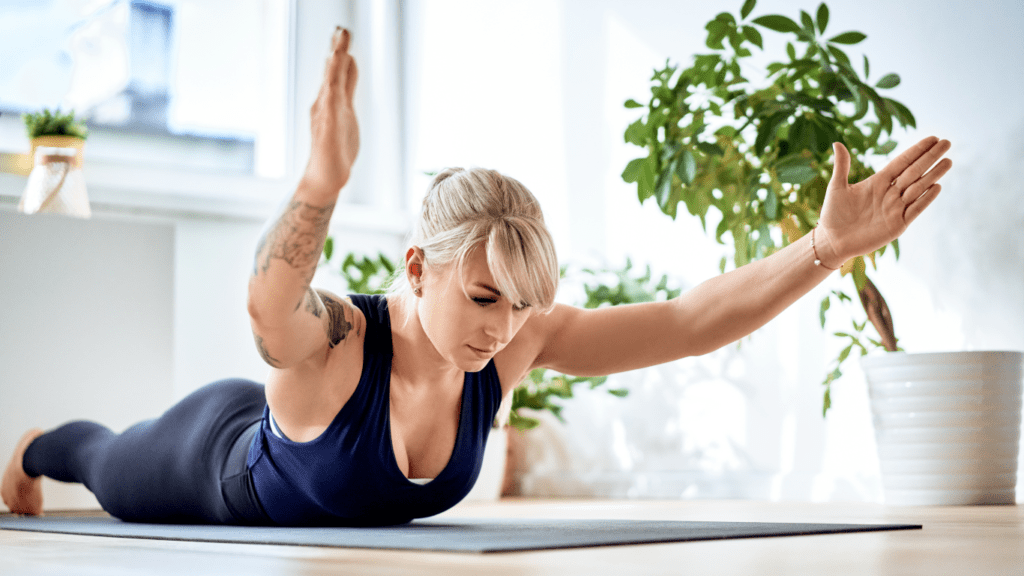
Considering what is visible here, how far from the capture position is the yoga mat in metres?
1.02

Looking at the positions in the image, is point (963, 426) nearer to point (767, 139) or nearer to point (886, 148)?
point (886, 148)

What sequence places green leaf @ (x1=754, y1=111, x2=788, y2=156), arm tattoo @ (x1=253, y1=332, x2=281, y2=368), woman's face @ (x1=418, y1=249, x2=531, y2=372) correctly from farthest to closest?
green leaf @ (x1=754, y1=111, x2=788, y2=156), woman's face @ (x1=418, y1=249, x2=531, y2=372), arm tattoo @ (x1=253, y1=332, x2=281, y2=368)

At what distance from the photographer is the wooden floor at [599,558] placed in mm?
790

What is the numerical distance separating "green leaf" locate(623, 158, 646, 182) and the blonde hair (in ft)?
1.81

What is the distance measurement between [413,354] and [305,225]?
0.40 m

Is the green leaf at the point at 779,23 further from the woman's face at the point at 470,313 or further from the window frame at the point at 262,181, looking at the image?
the window frame at the point at 262,181

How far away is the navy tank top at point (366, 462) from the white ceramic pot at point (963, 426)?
2.85 feet

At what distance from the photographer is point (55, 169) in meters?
2.64

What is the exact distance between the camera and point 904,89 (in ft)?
7.13

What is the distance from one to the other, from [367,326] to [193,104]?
2262 mm

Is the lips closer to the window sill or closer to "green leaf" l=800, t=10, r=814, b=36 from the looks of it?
"green leaf" l=800, t=10, r=814, b=36

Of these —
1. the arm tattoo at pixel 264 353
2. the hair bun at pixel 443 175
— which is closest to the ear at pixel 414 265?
the hair bun at pixel 443 175

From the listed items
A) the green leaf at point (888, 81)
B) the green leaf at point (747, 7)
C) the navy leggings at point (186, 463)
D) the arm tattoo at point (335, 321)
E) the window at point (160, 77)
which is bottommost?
the navy leggings at point (186, 463)

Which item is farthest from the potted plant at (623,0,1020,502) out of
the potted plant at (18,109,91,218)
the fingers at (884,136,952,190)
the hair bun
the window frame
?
the potted plant at (18,109,91,218)
